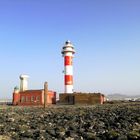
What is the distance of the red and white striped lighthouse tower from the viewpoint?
58656 millimetres

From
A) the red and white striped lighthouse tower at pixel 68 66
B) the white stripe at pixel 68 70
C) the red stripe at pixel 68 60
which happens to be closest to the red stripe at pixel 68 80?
the red and white striped lighthouse tower at pixel 68 66

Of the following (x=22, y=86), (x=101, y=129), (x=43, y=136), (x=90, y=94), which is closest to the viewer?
(x=43, y=136)

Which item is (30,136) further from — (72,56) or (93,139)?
(72,56)

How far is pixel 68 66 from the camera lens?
59625 mm

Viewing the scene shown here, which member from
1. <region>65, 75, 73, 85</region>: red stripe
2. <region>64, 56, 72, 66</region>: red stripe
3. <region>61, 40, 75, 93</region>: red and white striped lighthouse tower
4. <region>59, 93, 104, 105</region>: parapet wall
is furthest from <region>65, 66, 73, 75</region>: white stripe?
<region>59, 93, 104, 105</region>: parapet wall

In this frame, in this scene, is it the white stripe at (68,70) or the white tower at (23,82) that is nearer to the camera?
the white stripe at (68,70)

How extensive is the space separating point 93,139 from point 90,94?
40.5 m

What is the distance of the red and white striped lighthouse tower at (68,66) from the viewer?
58656 millimetres

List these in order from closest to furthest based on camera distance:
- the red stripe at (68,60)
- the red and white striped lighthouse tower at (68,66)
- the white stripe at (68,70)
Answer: the red and white striped lighthouse tower at (68,66) → the white stripe at (68,70) → the red stripe at (68,60)

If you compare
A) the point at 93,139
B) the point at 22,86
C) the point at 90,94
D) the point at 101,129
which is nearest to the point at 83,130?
the point at 101,129

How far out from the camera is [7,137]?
1063 cm

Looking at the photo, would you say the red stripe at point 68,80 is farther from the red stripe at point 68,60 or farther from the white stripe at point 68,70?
the red stripe at point 68,60

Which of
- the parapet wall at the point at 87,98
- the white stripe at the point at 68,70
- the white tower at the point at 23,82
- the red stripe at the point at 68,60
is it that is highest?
the red stripe at the point at 68,60

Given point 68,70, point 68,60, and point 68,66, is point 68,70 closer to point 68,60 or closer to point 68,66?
point 68,66
